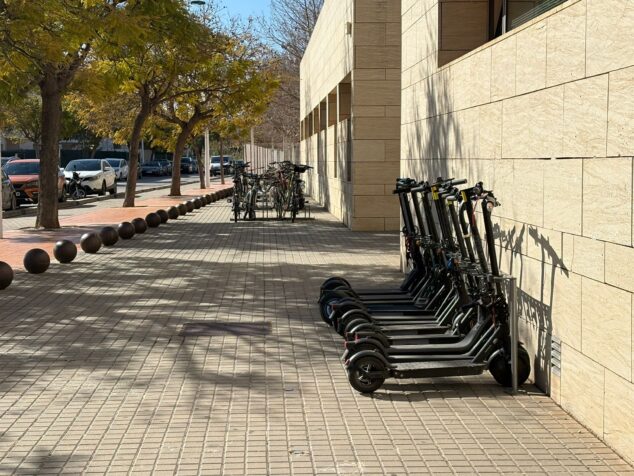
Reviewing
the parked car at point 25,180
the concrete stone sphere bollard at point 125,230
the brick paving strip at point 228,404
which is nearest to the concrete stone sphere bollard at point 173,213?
the concrete stone sphere bollard at point 125,230

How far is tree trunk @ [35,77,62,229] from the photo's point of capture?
2125cm

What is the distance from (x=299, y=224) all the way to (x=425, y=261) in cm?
1485

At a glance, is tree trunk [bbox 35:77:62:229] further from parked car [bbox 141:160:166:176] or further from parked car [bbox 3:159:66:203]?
parked car [bbox 141:160:166:176]

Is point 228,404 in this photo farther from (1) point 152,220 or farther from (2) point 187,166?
(2) point 187,166

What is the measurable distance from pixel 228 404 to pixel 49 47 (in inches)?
422

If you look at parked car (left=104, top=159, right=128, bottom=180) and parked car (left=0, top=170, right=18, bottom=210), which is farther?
parked car (left=104, top=159, right=128, bottom=180)

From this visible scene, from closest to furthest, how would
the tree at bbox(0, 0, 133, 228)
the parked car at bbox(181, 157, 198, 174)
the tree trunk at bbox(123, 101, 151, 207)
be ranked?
1. the tree at bbox(0, 0, 133, 228)
2. the tree trunk at bbox(123, 101, 151, 207)
3. the parked car at bbox(181, 157, 198, 174)

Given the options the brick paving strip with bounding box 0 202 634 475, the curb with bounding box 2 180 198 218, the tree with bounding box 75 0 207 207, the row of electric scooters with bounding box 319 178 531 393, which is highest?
the tree with bounding box 75 0 207 207

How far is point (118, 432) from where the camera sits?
596 cm

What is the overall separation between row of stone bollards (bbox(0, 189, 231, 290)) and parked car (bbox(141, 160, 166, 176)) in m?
52.7

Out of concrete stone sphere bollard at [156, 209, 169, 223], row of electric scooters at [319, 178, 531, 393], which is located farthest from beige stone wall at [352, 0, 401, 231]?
row of electric scooters at [319, 178, 531, 393]

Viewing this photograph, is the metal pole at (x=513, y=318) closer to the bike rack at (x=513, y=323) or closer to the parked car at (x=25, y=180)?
the bike rack at (x=513, y=323)

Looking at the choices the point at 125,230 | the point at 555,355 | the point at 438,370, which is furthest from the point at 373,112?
the point at 555,355

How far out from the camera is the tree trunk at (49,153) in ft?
69.7
